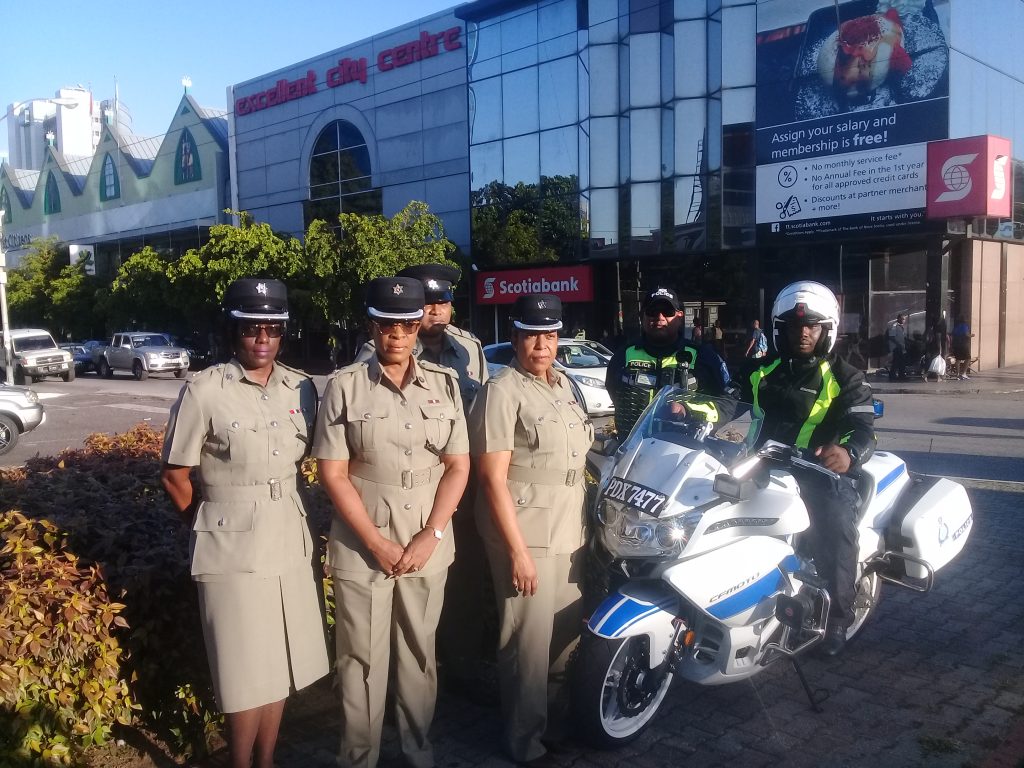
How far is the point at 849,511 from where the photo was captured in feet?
13.2

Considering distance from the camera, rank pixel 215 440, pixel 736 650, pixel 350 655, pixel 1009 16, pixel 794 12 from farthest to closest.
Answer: pixel 1009 16 → pixel 794 12 → pixel 736 650 → pixel 350 655 → pixel 215 440

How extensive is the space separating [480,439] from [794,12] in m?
22.4

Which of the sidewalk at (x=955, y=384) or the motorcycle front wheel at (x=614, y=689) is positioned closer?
Result: the motorcycle front wheel at (x=614, y=689)

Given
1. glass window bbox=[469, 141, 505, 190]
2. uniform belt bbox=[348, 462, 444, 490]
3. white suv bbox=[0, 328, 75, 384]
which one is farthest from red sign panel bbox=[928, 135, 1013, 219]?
white suv bbox=[0, 328, 75, 384]

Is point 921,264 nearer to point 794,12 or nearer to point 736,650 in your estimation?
point 794,12

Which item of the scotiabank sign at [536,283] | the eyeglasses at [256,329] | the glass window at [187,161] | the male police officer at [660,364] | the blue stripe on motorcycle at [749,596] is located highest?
the glass window at [187,161]

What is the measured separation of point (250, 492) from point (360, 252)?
23.9 meters

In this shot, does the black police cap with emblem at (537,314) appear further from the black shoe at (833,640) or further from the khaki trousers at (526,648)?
the black shoe at (833,640)

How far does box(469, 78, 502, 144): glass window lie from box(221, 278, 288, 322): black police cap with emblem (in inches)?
1020

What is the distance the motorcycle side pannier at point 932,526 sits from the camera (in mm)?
4449

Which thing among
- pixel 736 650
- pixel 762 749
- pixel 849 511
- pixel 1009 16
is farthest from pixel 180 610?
pixel 1009 16

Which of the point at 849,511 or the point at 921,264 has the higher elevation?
the point at 921,264

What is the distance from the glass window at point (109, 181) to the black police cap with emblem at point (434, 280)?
49.6 metres

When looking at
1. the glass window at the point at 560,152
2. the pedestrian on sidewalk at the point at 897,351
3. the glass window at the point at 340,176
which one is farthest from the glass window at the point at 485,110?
the pedestrian on sidewalk at the point at 897,351
